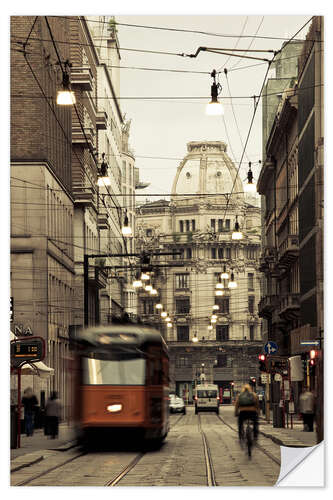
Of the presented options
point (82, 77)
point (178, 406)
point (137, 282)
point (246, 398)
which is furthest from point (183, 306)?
point (178, 406)

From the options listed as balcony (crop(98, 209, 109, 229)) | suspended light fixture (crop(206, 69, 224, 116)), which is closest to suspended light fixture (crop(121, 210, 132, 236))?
balcony (crop(98, 209, 109, 229))

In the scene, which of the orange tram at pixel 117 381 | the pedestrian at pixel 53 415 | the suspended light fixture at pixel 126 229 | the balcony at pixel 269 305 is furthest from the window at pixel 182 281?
the balcony at pixel 269 305

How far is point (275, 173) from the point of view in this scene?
209ft

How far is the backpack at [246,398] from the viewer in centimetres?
2473

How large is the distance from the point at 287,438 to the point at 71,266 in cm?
999

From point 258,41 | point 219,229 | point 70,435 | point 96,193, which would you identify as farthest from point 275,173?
point 258,41

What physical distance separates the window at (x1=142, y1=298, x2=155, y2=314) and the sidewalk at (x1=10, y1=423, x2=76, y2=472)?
11.3 ft

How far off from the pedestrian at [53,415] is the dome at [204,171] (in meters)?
7.28

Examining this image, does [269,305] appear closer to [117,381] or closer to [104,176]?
Result: [104,176]

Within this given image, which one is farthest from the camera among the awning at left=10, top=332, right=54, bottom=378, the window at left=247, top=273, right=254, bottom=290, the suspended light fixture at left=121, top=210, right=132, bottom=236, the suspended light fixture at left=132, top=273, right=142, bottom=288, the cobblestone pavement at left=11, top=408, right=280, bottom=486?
the window at left=247, top=273, right=254, bottom=290

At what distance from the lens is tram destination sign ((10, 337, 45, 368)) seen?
81.7ft

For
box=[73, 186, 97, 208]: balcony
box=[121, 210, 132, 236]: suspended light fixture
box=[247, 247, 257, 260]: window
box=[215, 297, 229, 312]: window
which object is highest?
box=[73, 186, 97, 208]: balcony

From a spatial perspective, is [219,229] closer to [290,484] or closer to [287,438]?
[287,438]

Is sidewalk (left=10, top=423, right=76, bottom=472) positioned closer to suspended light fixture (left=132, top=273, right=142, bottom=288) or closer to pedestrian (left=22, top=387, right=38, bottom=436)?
pedestrian (left=22, top=387, right=38, bottom=436)
